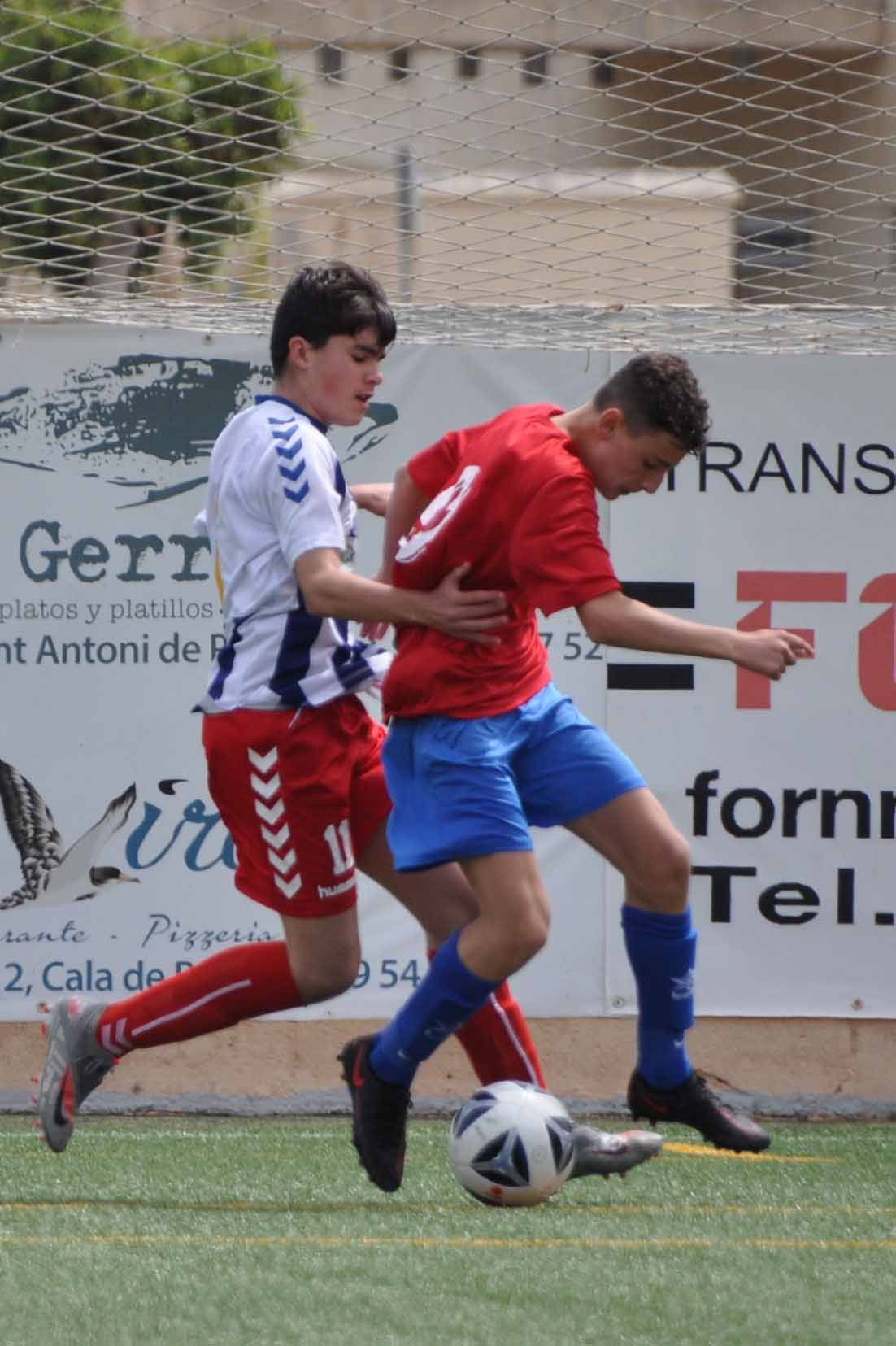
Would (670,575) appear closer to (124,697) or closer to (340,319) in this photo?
(124,697)

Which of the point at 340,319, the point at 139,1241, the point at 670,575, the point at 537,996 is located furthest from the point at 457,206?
the point at 139,1241

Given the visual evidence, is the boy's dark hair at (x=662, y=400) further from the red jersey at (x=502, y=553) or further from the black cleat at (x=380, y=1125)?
the black cleat at (x=380, y=1125)

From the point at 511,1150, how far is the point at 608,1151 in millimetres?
286

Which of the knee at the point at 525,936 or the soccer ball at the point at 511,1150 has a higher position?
the knee at the point at 525,936

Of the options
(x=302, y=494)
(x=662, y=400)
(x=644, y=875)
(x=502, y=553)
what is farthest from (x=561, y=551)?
(x=644, y=875)

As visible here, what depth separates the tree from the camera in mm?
7273

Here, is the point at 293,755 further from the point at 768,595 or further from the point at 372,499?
the point at 768,595

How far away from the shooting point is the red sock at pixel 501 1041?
4074mm

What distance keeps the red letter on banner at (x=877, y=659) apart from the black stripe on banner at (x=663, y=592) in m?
0.52

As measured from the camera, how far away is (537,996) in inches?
234

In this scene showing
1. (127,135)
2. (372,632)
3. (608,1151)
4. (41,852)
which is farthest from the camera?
(127,135)

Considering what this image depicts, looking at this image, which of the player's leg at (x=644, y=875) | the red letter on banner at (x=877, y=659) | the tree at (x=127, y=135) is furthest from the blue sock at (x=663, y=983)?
the tree at (x=127, y=135)

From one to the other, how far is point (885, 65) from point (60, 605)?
39.1 feet

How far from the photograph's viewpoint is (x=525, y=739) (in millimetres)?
3916
